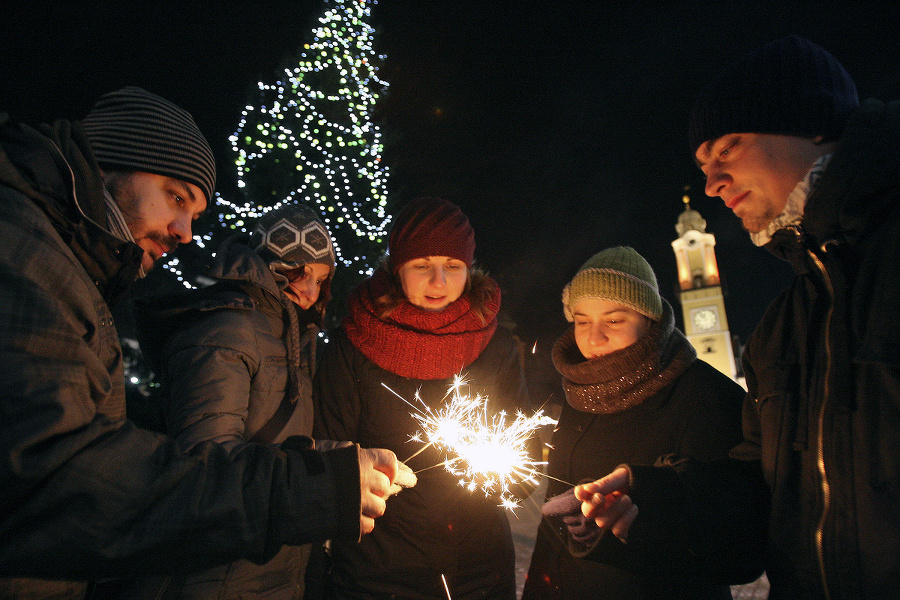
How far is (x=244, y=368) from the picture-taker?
7.13 feet

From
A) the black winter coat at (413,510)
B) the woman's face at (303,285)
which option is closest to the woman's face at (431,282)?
the black winter coat at (413,510)

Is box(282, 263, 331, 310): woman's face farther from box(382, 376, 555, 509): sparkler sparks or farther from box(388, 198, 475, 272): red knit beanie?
box(382, 376, 555, 509): sparkler sparks

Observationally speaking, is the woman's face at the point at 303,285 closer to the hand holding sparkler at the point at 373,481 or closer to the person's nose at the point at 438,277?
the person's nose at the point at 438,277

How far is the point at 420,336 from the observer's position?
2918mm

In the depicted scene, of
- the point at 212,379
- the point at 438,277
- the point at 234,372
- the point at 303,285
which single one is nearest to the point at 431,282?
the point at 438,277

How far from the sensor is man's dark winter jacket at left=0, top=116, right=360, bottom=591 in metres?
0.97

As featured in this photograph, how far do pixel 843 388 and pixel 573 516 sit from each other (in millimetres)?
1281

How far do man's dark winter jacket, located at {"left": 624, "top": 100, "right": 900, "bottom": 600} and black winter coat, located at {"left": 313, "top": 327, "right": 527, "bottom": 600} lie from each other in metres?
1.51

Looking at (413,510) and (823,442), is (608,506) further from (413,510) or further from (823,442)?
(413,510)

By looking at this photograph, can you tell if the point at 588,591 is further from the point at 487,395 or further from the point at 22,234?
the point at 22,234

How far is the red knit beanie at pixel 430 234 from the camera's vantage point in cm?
304

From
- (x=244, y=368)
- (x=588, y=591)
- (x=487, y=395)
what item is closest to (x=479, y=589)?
(x=588, y=591)

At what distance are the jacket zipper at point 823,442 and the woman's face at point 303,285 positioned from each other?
2819 millimetres

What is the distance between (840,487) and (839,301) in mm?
554
